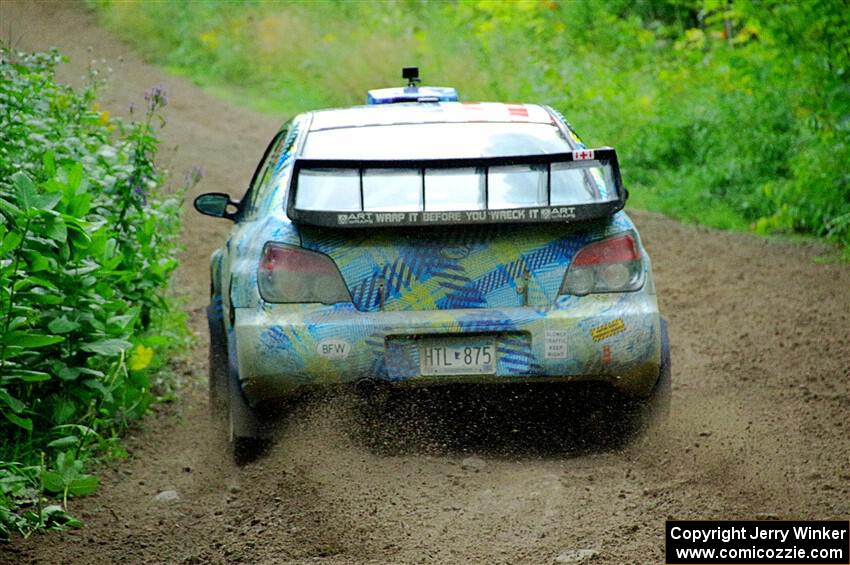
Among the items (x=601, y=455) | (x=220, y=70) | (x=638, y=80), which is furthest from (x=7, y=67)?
(x=220, y=70)

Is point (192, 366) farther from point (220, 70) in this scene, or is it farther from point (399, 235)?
point (220, 70)

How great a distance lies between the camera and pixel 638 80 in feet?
59.4

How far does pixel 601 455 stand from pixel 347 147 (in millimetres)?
1793

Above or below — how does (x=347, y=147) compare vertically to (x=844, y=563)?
above

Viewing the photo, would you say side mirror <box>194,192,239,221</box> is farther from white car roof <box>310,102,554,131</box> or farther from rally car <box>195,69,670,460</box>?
rally car <box>195,69,670,460</box>

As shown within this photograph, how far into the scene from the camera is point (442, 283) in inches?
210

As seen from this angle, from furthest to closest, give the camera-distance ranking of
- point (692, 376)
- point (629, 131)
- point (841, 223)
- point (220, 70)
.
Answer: point (220, 70) → point (629, 131) → point (841, 223) → point (692, 376)

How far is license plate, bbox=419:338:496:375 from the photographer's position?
5.30 metres

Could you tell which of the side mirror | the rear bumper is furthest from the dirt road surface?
the side mirror

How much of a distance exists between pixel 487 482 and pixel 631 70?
49.1 ft

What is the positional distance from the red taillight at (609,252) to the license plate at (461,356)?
0.51 metres

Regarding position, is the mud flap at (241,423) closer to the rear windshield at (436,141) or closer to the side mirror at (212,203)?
the rear windshield at (436,141)

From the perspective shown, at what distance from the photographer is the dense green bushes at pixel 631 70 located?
11375 millimetres

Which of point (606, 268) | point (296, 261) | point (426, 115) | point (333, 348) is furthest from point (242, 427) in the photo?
point (426, 115)
